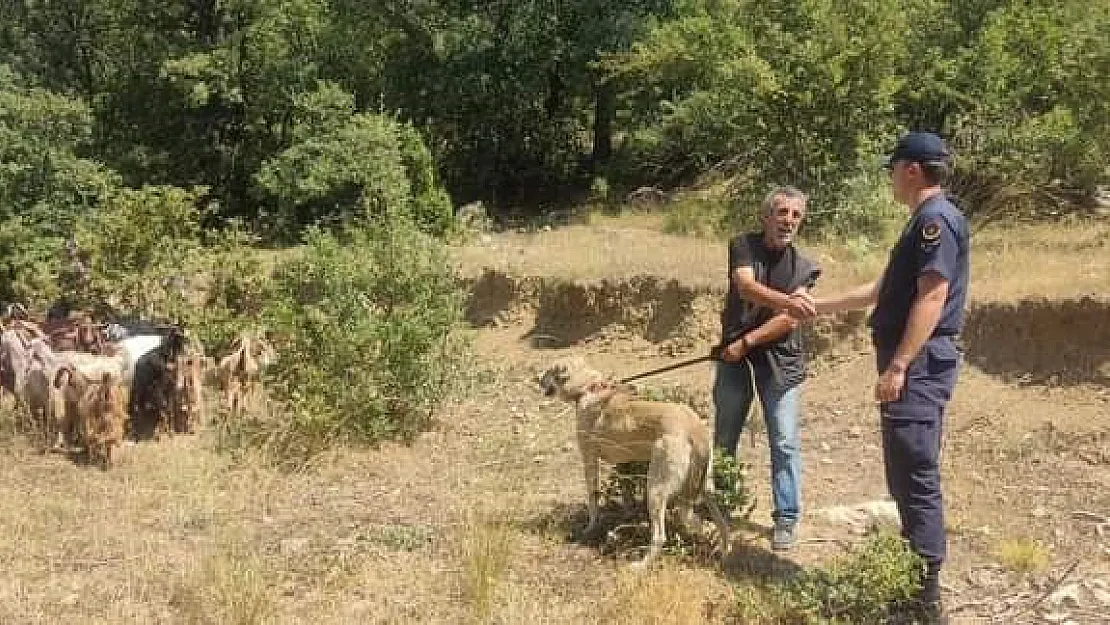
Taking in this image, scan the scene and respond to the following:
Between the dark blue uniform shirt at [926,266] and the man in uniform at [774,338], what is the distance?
0.64 meters

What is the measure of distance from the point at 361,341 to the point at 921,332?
435 centimetres

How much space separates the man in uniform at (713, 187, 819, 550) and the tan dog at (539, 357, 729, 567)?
29cm

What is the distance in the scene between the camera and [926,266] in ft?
12.7

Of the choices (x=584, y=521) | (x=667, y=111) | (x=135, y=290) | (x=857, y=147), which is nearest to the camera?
(x=584, y=521)

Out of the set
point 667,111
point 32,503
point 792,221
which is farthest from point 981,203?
point 32,503

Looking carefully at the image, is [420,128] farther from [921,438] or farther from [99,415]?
[921,438]

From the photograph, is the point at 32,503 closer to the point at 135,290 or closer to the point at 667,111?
the point at 135,290

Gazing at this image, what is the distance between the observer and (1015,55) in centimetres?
1332

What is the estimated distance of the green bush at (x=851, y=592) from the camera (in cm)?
397

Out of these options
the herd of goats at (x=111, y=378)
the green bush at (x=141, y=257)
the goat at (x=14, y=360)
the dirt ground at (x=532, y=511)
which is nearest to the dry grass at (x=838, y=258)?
the dirt ground at (x=532, y=511)

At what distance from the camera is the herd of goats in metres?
6.69

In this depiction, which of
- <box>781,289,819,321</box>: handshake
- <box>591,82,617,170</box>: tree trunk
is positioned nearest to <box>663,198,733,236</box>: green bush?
<box>591,82,617,170</box>: tree trunk

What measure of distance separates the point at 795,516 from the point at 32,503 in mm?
4163

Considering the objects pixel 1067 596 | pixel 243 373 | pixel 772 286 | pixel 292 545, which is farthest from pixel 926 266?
pixel 243 373
